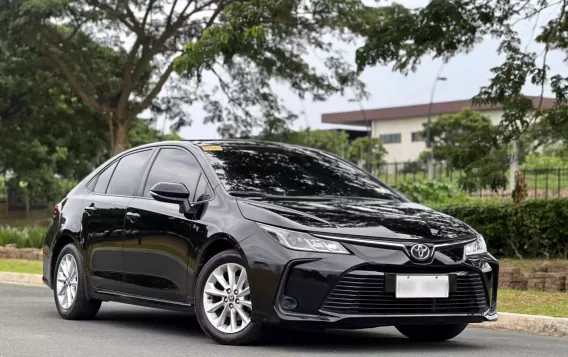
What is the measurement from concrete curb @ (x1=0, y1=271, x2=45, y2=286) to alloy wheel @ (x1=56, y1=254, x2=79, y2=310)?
6.01 metres

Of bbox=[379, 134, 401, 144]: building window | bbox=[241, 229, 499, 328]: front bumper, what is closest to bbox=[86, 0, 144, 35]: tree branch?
bbox=[241, 229, 499, 328]: front bumper

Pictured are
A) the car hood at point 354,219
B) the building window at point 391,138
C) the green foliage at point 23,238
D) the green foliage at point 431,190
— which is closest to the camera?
the car hood at point 354,219

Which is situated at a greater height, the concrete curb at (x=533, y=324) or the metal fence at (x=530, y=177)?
the metal fence at (x=530, y=177)

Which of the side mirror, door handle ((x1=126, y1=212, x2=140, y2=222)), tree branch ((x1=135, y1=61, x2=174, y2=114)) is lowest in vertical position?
door handle ((x1=126, y1=212, x2=140, y2=222))

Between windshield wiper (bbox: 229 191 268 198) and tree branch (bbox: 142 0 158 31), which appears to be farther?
tree branch (bbox: 142 0 158 31)

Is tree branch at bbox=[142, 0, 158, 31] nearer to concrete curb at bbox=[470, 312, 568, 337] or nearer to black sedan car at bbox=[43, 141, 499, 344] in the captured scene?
black sedan car at bbox=[43, 141, 499, 344]

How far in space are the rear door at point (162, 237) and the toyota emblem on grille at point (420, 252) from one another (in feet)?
5.10

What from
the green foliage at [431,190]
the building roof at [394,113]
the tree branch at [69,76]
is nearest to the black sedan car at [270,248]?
the green foliage at [431,190]

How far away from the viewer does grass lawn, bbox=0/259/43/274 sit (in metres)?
17.5

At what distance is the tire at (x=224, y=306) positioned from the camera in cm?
700

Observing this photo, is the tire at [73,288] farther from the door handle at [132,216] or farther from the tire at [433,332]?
the tire at [433,332]

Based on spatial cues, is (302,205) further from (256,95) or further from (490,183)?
(256,95)

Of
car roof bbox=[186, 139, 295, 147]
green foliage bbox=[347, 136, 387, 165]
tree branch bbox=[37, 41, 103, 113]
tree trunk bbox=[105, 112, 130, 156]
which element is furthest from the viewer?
green foliage bbox=[347, 136, 387, 165]

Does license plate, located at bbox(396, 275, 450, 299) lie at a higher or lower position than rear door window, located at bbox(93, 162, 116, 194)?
lower
